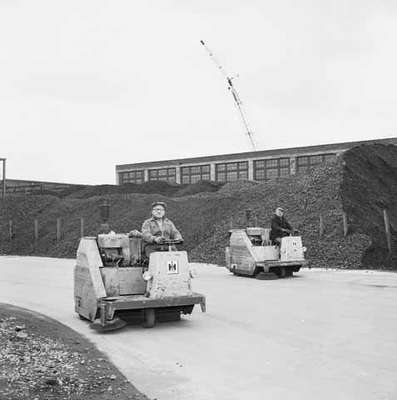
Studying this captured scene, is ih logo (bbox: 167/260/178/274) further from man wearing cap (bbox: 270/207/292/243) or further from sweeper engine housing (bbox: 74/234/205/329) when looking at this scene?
man wearing cap (bbox: 270/207/292/243)

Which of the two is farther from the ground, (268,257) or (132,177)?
(132,177)

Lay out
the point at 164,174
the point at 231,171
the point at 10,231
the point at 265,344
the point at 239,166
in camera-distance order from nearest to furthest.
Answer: the point at 265,344
the point at 10,231
the point at 239,166
the point at 231,171
the point at 164,174

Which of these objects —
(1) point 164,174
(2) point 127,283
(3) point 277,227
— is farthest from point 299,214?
(1) point 164,174

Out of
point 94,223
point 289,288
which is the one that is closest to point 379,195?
point 289,288

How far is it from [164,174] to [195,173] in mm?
4019

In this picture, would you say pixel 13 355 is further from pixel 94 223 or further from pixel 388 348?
pixel 94 223

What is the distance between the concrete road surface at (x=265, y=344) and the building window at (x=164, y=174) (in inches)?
2041

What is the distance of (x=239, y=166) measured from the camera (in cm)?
6009

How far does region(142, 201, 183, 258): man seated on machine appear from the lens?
9.90 m

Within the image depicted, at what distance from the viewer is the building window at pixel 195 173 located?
6356 cm

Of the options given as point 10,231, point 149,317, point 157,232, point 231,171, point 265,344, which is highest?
point 231,171

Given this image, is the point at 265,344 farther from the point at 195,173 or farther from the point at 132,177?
the point at 132,177

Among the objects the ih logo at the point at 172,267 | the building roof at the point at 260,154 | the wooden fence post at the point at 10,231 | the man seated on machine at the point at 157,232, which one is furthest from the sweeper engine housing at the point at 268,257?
the building roof at the point at 260,154

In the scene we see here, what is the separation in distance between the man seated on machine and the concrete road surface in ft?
4.12
